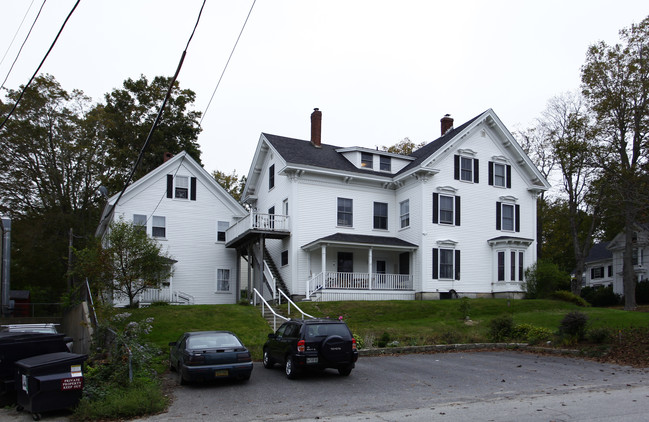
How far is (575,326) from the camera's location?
67.5 feet

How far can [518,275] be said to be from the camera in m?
34.2

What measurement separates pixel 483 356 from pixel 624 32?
79.5 feet

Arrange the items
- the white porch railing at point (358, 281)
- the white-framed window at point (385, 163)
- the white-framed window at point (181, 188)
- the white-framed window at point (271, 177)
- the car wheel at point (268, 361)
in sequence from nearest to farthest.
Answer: the car wheel at point (268, 361) → the white porch railing at point (358, 281) → the white-framed window at point (181, 188) → the white-framed window at point (271, 177) → the white-framed window at point (385, 163)

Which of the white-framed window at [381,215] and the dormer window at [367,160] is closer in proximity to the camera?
the white-framed window at [381,215]

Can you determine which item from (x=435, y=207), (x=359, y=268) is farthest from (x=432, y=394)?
(x=435, y=207)

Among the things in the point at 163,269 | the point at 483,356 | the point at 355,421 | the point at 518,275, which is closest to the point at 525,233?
the point at 518,275

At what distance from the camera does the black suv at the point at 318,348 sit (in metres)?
14.8

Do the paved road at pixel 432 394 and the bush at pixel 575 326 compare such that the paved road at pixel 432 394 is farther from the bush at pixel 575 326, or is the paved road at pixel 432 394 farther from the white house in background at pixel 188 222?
the white house in background at pixel 188 222

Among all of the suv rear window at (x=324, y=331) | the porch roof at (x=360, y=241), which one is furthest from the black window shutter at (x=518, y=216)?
the suv rear window at (x=324, y=331)

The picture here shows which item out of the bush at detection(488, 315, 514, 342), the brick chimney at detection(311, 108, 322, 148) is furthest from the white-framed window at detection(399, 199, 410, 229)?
the bush at detection(488, 315, 514, 342)

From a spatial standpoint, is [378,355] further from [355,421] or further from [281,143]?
[281,143]

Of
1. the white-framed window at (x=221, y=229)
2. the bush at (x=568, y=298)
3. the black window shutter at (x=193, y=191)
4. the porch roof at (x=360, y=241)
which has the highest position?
the black window shutter at (x=193, y=191)

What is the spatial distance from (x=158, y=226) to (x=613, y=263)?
4760 centimetres

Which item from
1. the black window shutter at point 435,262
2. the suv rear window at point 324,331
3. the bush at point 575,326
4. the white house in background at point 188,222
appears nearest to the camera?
the suv rear window at point 324,331
